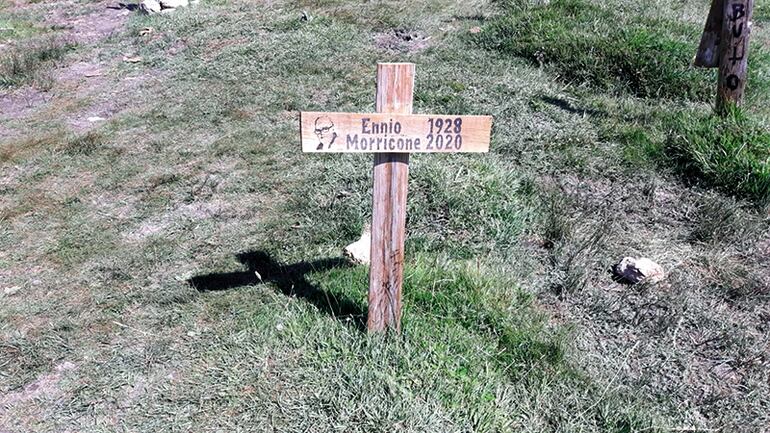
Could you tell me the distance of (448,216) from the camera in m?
4.45

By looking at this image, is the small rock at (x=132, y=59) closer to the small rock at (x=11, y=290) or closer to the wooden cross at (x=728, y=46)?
the small rock at (x=11, y=290)

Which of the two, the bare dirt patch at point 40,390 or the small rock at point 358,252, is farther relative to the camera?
the small rock at point 358,252

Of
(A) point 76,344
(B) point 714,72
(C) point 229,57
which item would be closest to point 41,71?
(C) point 229,57

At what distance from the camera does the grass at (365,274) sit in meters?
2.92

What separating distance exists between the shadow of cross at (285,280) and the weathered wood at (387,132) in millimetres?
1092

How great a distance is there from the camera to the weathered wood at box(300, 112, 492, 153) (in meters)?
2.65

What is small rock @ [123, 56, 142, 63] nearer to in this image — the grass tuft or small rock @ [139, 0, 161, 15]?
small rock @ [139, 0, 161, 15]

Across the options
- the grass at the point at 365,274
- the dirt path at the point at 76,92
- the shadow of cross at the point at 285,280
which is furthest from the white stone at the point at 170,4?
the shadow of cross at the point at 285,280

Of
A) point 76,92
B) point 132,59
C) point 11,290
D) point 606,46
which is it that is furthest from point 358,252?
point 132,59

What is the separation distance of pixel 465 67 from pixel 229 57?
348cm

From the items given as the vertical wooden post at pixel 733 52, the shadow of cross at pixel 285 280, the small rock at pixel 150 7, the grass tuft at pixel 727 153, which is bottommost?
the shadow of cross at pixel 285 280

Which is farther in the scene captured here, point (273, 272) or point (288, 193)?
point (288, 193)

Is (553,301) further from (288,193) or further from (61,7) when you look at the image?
(61,7)

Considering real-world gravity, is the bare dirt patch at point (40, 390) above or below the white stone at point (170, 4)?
below
